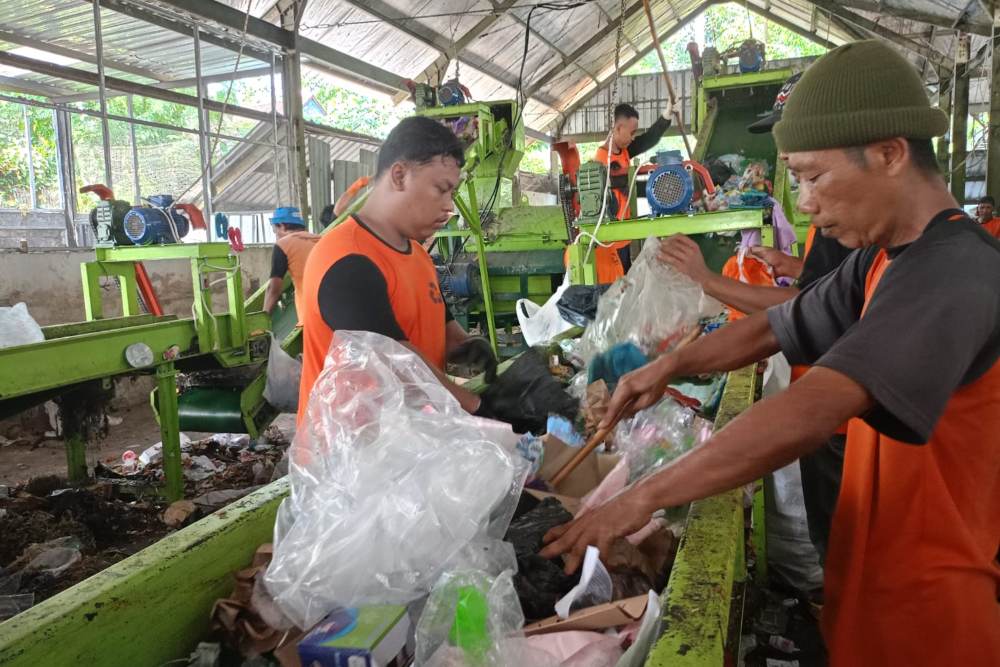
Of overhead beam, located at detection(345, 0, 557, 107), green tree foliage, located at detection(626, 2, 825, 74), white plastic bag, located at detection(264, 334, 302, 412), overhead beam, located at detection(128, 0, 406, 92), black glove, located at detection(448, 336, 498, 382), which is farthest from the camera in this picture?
green tree foliage, located at detection(626, 2, 825, 74)

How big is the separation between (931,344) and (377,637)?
2.91 ft

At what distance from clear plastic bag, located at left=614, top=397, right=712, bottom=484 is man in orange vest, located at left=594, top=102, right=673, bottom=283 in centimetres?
251

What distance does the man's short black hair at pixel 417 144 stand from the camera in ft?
6.41

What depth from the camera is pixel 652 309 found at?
2.39 meters

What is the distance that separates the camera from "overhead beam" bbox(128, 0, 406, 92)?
6832 mm

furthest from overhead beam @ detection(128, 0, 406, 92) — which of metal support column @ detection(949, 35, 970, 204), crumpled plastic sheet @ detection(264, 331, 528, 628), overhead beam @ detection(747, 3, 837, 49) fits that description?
overhead beam @ detection(747, 3, 837, 49)

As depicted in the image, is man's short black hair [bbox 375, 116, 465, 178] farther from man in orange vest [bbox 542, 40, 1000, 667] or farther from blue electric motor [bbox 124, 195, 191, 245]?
blue electric motor [bbox 124, 195, 191, 245]

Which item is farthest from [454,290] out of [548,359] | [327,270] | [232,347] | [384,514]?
[384,514]

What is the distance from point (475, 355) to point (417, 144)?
0.70 meters

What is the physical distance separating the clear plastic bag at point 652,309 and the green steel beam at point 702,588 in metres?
1.06

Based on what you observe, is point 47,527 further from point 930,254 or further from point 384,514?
point 930,254

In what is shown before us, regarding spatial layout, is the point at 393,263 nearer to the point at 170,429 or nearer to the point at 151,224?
the point at 170,429

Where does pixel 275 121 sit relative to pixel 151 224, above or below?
above

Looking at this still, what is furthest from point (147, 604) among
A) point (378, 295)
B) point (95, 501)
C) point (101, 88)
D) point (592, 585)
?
point (101, 88)
